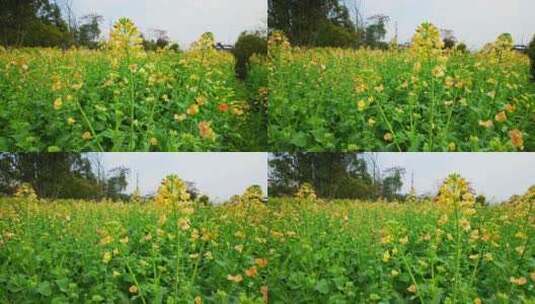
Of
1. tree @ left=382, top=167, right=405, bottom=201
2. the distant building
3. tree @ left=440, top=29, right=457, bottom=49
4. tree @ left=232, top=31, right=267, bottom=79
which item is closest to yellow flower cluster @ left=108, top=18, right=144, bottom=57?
the distant building

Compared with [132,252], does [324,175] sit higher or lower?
higher

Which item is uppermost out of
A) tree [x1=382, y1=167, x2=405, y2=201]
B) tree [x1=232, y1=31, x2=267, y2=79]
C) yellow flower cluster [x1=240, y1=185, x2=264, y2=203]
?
tree [x1=232, y1=31, x2=267, y2=79]

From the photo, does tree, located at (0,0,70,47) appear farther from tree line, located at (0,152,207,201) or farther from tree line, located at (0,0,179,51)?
tree line, located at (0,152,207,201)

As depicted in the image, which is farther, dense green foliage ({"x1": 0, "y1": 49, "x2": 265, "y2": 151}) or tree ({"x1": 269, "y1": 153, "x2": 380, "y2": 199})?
tree ({"x1": 269, "y1": 153, "x2": 380, "y2": 199})

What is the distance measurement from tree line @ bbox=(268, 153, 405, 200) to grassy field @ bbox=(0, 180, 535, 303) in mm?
56

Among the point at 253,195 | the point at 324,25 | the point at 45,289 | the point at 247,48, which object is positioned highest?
the point at 324,25

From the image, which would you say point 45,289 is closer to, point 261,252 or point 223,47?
point 261,252

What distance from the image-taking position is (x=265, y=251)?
12.5 feet

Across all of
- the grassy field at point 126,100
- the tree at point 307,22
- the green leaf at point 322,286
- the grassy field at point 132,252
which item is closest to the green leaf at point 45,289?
the grassy field at point 132,252

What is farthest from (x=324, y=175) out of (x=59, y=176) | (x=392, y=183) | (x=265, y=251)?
(x=59, y=176)

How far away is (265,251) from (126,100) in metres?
1.02

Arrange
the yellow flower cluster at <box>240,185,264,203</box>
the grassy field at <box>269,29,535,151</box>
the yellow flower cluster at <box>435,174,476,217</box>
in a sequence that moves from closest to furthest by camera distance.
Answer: the yellow flower cluster at <box>435,174,476,217</box> < the grassy field at <box>269,29,535,151</box> < the yellow flower cluster at <box>240,185,264,203</box>

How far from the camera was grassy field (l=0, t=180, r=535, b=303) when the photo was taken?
145 inches

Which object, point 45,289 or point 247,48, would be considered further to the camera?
point 247,48
